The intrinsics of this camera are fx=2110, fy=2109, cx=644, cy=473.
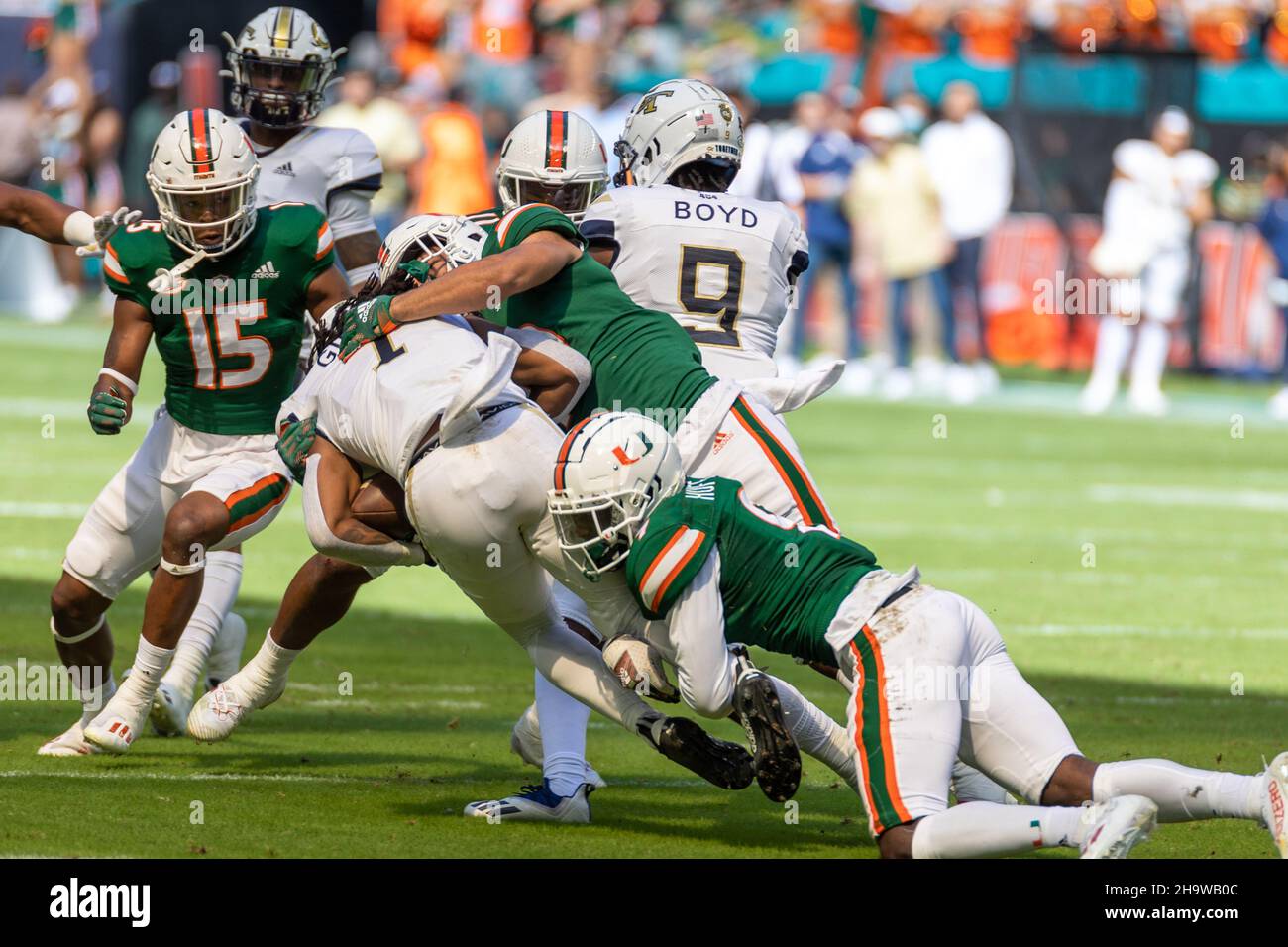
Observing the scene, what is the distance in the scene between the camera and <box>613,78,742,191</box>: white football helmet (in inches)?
246

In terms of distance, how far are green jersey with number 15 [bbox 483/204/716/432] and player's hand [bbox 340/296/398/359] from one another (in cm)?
33

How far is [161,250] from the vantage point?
20.7 ft

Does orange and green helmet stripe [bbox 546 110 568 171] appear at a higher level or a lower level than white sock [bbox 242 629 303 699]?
higher

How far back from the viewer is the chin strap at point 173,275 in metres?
6.23

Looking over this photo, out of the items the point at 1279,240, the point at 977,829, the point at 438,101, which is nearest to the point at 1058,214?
the point at 1279,240

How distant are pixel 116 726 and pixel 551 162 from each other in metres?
1.99

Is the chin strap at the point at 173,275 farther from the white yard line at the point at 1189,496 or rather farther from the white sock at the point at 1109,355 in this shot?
the white sock at the point at 1109,355

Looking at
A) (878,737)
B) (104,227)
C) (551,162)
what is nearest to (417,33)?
(104,227)

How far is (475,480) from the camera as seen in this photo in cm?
497

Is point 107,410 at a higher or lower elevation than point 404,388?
lower

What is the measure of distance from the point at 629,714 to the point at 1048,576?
17.7 feet

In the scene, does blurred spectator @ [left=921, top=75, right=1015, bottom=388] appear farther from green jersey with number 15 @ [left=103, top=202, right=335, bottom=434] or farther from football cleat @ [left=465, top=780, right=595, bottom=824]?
football cleat @ [left=465, top=780, right=595, bottom=824]

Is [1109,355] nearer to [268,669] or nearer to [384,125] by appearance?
[384,125]

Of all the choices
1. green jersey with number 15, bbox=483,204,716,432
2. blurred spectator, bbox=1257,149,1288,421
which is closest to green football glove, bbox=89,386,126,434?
green jersey with number 15, bbox=483,204,716,432
